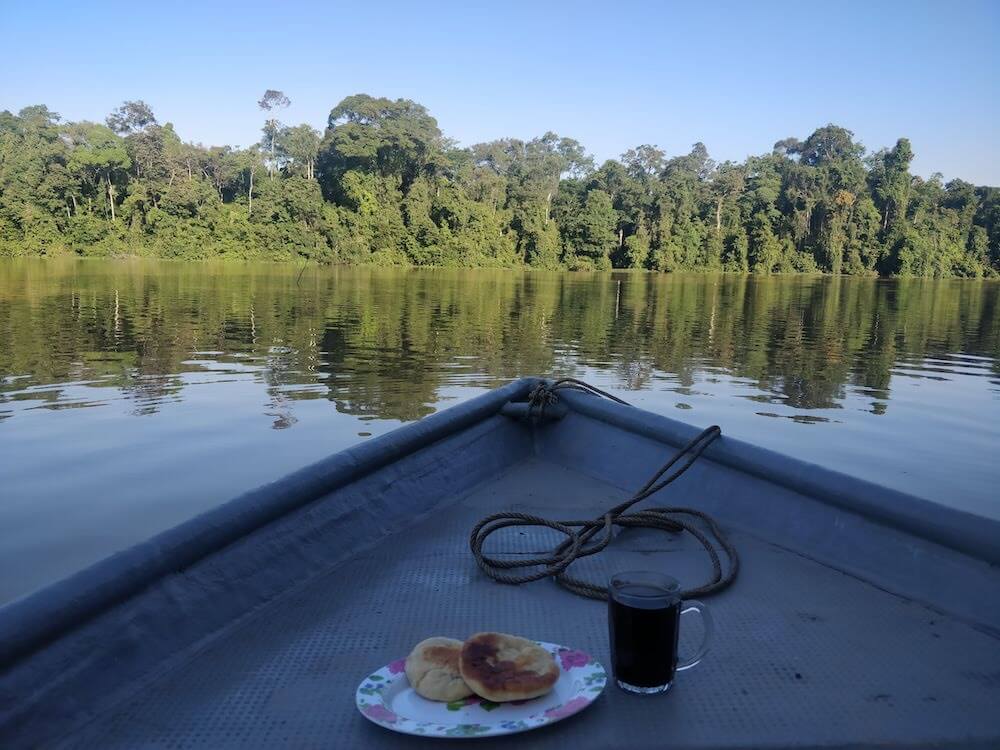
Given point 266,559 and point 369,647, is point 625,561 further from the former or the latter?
point 266,559

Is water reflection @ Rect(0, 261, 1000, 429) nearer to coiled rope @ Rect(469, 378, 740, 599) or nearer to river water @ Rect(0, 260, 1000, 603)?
river water @ Rect(0, 260, 1000, 603)

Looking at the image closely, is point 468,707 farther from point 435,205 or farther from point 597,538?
point 435,205

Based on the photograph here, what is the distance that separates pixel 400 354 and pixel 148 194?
31.0 m

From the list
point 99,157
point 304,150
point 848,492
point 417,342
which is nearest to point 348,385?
point 417,342

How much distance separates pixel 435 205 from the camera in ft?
135

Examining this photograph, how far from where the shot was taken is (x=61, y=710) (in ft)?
3.75

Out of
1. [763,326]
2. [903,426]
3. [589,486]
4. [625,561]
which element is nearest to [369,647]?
[625,561]

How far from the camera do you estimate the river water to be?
15.3ft

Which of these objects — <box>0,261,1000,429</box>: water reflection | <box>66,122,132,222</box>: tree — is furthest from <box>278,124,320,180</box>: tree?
<box>0,261,1000,429</box>: water reflection

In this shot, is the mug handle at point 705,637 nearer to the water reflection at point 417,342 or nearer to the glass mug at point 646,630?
the glass mug at point 646,630

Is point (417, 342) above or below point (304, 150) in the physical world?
below

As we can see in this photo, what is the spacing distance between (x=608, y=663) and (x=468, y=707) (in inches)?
13.6

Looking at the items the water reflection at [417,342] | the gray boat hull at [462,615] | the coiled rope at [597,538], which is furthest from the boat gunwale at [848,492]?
the water reflection at [417,342]

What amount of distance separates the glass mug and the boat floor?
4 centimetres
